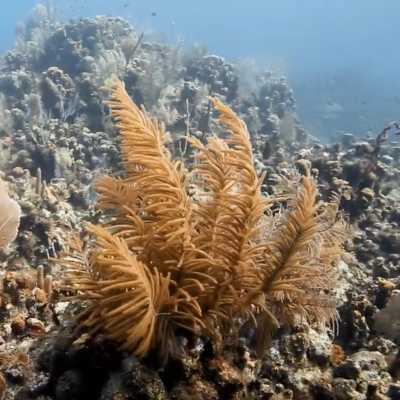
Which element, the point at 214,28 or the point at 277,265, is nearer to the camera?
the point at 277,265

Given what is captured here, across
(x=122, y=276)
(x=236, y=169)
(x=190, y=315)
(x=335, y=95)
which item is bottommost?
(x=335, y=95)

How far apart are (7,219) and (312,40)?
293 feet

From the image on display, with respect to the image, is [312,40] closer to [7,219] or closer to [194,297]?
[7,219]

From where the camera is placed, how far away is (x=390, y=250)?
817 centimetres

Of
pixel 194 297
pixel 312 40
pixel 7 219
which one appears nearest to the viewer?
pixel 194 297

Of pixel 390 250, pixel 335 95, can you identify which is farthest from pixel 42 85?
pixel 335 95

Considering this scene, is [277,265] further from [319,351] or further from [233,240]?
[319,351]

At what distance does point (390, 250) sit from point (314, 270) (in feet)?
19.9

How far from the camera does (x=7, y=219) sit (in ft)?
13.9

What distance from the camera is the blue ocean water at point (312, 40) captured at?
35.6 m

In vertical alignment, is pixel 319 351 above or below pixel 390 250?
above

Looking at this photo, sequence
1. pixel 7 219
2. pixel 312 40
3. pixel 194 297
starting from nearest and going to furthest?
pixel 194 297 → pixel 7 219 → pixel 312 40

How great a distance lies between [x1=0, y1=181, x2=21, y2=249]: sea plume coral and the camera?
13.8 feet

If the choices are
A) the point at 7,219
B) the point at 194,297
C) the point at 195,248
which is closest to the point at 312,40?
the point at 7,219
